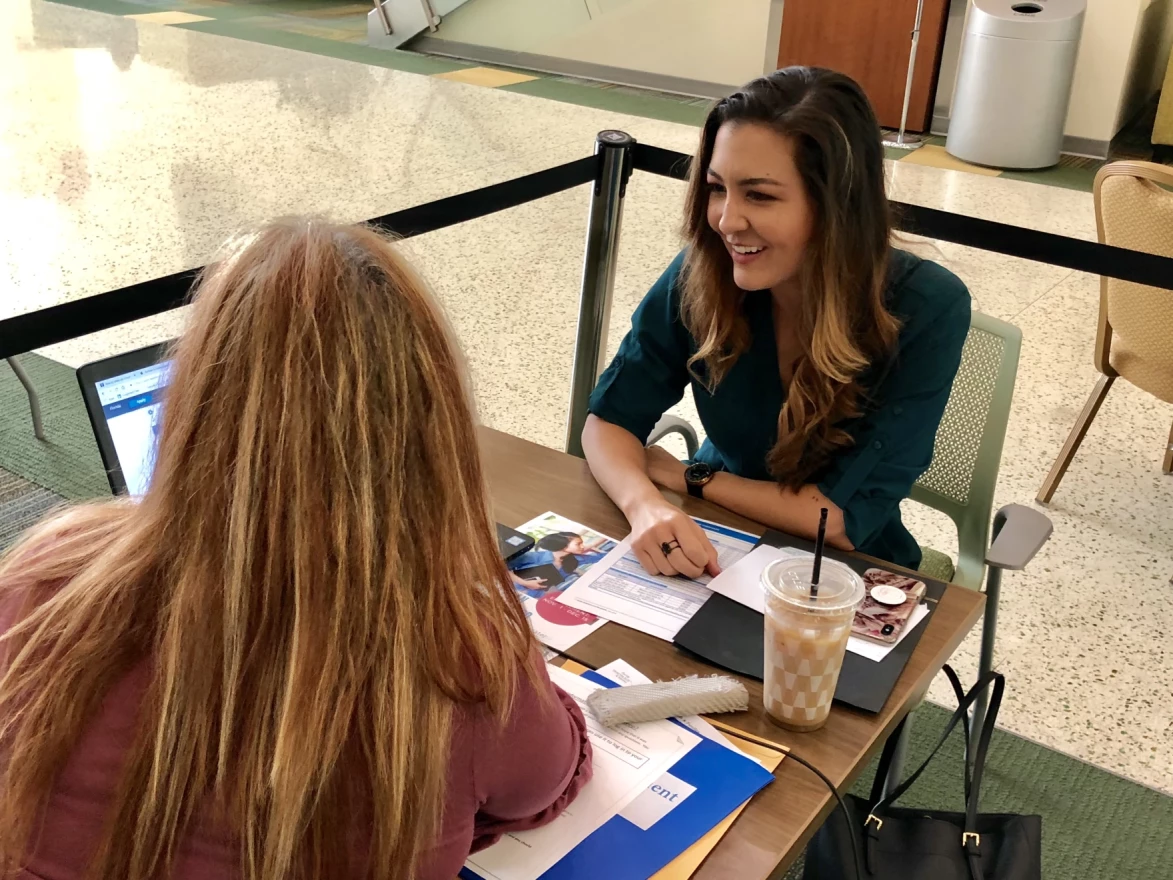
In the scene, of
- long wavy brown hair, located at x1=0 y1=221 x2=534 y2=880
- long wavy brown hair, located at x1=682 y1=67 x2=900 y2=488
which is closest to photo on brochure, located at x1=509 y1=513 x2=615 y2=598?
long wavy brown hair, located at x1=682 y1=67 x2=900 y2=488

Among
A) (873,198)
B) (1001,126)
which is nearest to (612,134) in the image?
(873,198)

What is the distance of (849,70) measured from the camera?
638 cm

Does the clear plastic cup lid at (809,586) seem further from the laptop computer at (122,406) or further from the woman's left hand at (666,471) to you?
the laptop computer at (122,406)

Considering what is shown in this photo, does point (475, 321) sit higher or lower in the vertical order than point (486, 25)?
lower

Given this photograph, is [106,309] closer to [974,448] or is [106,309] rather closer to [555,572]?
[555,572]

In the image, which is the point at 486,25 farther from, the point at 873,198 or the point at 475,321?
the point at 873,198

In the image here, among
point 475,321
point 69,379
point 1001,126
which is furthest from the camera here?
point 1001,126

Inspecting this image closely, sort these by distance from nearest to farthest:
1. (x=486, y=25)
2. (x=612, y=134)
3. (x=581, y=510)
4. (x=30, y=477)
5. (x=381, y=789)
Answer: (x=381, y=789) → (x=581, y=510) → (x=612, y=134) → (x=30, y=477) → (x=486, y=25)

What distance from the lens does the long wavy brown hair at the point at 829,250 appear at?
1.49 metres

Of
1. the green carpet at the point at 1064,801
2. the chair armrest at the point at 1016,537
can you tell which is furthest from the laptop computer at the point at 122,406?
the green carpet at the point at 1064,801

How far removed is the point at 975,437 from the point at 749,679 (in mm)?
869

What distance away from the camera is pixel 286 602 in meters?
0.72

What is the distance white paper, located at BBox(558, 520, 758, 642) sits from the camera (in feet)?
4.05

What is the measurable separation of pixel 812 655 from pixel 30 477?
2361 millimetres
